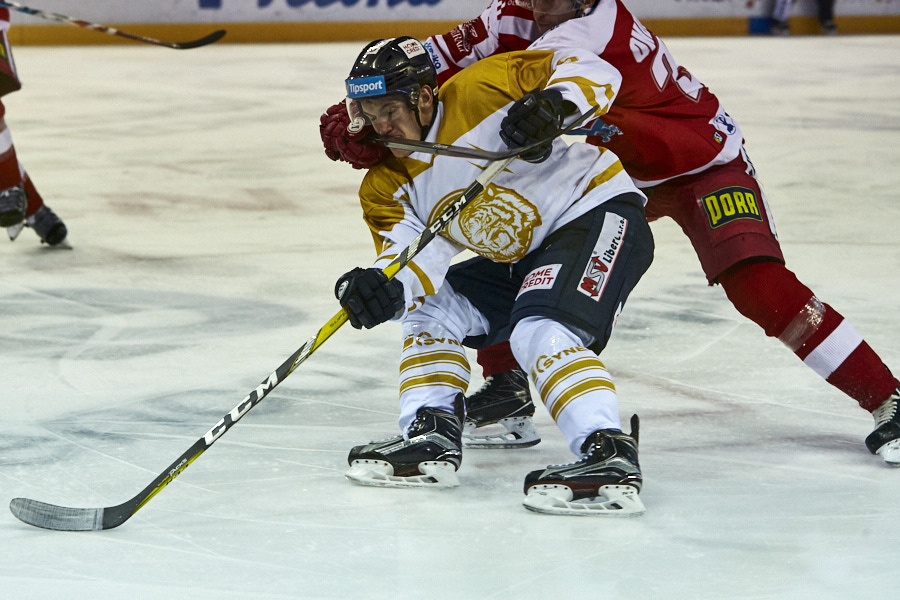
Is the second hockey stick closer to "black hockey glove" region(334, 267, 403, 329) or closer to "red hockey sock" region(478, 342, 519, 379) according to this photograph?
"black hockey glove" region(334, 267, 403, 329)

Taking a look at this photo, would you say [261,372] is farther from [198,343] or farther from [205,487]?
[205,487]

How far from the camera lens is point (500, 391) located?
8.37 ft

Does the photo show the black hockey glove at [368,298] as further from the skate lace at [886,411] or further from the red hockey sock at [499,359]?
the skate lace at [886,411]

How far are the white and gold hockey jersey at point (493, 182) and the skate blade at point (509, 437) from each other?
38 centimetres

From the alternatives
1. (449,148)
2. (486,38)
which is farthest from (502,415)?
(486,38)

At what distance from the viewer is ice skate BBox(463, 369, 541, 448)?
248 centimetres

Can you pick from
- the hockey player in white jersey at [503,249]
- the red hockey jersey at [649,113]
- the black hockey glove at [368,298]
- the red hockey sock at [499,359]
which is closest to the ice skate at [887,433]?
the hockey player in white jersey at [503,249]

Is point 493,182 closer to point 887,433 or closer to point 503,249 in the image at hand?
point 503,249

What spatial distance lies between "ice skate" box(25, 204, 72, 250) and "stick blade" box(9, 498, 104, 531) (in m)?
2.49

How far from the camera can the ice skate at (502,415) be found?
2479 mm

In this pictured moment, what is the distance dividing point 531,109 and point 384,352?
119 cm

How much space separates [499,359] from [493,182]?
478 millimetres

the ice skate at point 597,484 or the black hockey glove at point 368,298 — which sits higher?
the black hockey glove at point 368,298

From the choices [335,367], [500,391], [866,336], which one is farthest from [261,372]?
[866,336]
